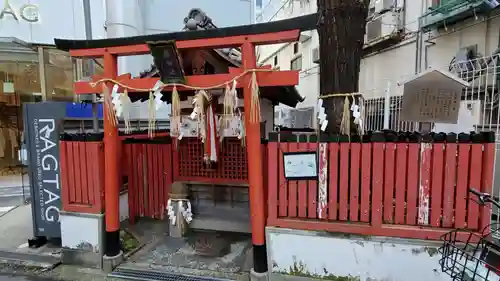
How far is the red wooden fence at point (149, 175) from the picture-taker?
639 centimetres

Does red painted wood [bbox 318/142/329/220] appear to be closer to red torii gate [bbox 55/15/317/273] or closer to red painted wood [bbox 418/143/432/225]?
red torii gate [bbox 55/15/317/273]

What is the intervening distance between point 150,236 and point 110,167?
190cm

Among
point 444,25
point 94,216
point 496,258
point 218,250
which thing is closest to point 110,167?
point 94,216

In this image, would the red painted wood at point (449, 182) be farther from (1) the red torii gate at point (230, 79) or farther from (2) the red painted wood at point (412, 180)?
(1) the red torii gate at point (230, 79)

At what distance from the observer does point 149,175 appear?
647cm

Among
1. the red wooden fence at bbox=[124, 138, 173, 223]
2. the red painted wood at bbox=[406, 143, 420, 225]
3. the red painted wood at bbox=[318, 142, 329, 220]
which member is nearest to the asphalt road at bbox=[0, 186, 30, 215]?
the red wooden fence at bbox=[124, 138, 173, 223]

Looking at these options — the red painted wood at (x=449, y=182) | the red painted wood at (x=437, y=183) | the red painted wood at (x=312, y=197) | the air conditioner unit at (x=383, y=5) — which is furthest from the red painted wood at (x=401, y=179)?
the air conditioner unit at (x=383, y=5)

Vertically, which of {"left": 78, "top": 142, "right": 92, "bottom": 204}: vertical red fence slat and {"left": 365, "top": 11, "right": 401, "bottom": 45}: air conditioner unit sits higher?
{"left": 365, "top": 11, "right": 401, "bottom": 45}: air conditioner unit

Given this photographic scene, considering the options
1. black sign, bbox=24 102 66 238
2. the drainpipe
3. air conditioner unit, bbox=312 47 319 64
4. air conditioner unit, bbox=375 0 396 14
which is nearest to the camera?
black sign, bbox=24 102 66 238

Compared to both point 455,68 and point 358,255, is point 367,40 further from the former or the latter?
point 358,255

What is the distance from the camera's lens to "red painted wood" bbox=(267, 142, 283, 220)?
4.00 m

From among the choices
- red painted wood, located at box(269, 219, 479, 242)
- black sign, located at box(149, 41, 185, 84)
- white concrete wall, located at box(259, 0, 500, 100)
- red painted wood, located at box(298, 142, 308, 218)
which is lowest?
red painted wood, located at box(269, 219, 479, 242)

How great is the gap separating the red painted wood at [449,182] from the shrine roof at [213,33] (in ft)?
7.29

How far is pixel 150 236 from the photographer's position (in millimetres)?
5809
